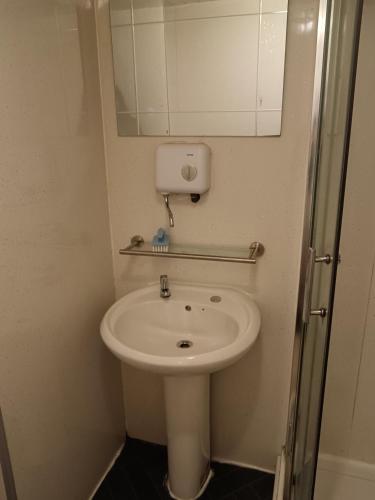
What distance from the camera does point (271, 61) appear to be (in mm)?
1291

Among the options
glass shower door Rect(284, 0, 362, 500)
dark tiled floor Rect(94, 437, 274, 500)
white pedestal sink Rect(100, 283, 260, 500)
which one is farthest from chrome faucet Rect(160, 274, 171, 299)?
dark tiled floor Rect(94, 437, 274, 500)

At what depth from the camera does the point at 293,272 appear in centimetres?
147

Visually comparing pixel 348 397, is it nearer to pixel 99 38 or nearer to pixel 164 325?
pixel 164 325

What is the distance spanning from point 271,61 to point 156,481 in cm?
177

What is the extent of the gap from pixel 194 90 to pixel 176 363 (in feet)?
3.13

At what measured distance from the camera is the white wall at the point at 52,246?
1.09m

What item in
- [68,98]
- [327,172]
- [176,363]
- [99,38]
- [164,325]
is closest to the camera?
[327,172]

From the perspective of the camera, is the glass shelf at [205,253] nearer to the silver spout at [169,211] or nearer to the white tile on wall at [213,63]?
the silver spout at [169,211]

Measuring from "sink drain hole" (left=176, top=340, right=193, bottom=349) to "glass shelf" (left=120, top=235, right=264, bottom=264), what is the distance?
1.08 ft

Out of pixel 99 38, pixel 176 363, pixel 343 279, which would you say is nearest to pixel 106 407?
pixel 176 363

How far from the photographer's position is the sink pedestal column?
1.48m

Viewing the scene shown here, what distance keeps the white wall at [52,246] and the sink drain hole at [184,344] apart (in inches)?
14.5

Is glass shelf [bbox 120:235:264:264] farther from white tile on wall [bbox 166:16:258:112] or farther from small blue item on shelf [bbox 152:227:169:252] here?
white tile on wall [bbox 166:16:258:112]

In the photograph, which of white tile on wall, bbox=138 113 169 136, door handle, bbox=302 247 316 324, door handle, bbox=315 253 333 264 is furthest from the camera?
white tile on wall, bbox=138 113 169 136
